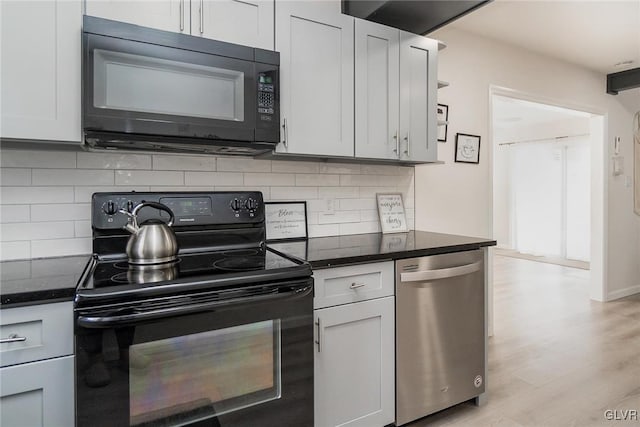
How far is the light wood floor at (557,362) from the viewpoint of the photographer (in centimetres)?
204

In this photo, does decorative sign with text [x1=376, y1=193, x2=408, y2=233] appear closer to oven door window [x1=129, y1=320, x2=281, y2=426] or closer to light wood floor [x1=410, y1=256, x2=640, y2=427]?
light wood floor [x1=410, y1=256, x2=640, y2=427]

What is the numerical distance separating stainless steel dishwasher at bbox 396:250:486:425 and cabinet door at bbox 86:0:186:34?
1447 mm

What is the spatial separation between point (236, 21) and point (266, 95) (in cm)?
36

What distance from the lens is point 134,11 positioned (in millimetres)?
1509

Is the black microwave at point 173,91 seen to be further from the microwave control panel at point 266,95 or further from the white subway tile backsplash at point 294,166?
the white subway tile backsplash at point 294,166

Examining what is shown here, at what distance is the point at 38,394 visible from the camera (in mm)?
1110

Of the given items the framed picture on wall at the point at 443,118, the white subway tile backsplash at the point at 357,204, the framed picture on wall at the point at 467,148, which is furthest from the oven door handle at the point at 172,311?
the framed picture on wall at the point at 467,148

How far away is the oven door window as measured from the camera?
1.19m

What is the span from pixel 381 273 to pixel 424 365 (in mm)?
546

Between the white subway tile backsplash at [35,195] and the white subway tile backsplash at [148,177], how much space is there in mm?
214

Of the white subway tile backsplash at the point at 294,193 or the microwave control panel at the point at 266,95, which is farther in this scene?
the white subway tile backsplash at the point at 294,193

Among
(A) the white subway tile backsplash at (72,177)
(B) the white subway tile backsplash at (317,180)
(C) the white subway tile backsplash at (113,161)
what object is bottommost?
(A) the white subway tile backsplash at (72,177)

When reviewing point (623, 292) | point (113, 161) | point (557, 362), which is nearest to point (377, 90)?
point (113, 161)

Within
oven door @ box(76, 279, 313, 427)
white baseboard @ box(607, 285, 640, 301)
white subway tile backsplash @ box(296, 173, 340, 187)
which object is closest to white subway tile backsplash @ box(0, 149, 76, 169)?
oven door @ box(76, 279, 313, 427)
